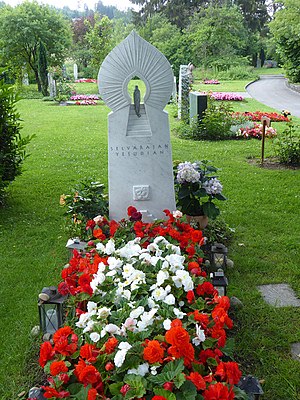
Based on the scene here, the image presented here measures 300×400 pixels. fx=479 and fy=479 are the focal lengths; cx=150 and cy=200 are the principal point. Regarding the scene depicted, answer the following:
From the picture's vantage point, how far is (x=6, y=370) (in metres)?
3.43

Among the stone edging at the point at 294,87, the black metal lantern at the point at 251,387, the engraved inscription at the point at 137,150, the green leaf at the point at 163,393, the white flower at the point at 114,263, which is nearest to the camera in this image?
the green leaf at the point at 163,393

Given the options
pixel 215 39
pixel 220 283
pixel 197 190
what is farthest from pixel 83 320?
pixel 215 39

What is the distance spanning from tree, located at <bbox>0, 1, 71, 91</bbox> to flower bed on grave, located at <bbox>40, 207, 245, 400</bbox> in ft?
85.8

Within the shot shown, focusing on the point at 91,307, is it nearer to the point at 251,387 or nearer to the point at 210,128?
the point at 251,387

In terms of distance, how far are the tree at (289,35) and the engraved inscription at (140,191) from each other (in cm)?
2334

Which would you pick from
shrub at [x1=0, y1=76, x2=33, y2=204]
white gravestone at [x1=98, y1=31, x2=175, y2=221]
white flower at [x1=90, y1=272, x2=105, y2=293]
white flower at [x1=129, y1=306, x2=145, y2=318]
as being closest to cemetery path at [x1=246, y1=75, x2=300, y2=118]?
shrub at [x1=0, y1=76, x2=33, y2=204]

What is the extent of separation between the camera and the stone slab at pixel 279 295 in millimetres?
4254

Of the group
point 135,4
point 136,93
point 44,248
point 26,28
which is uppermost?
point 135,4

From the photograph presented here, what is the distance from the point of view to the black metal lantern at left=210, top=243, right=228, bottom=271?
15.2 ft

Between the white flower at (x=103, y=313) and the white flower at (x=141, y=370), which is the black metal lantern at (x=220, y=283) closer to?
the white flower at (x=103, y=313)

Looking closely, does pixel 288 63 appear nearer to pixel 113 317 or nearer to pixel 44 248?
pixel 44 248

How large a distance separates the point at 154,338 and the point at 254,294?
204cm

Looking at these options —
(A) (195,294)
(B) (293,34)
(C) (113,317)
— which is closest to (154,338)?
(C) (113,317)

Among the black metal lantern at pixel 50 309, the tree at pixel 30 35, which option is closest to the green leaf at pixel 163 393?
the black metal lantern at pixel 50 309
